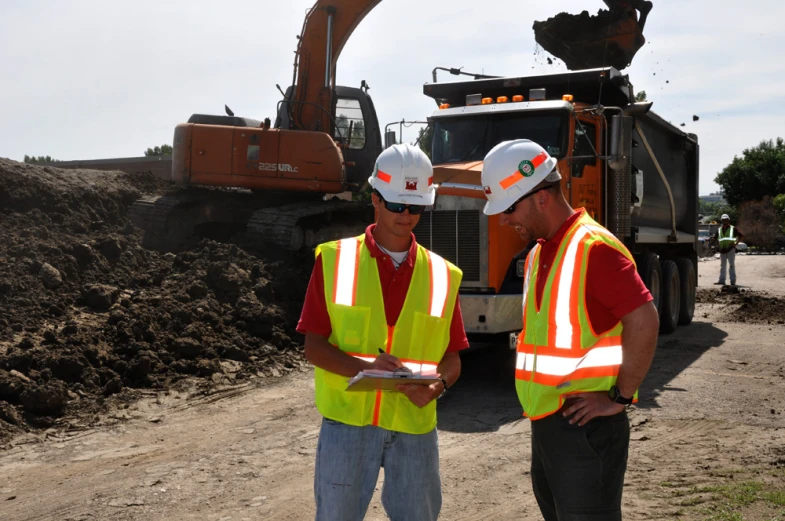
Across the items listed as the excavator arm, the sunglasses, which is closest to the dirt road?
the sunglasses

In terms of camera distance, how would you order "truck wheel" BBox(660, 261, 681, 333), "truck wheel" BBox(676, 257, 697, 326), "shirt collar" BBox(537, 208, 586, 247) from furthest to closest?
"truck wheel" BBox(676, 257, 697, 326) → "truck wheel" BBox(660, 261, 681, 333) → "shirt collar" BBox(537, 208, 586, 247)

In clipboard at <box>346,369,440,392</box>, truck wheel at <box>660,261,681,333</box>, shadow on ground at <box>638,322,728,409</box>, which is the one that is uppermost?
clipboard at <box>346,369,440,392</box>

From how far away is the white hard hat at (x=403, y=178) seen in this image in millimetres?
3371

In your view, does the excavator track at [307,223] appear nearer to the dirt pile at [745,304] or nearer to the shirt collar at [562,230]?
the dirt pile at [745,304]

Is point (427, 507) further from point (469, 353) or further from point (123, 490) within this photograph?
point (469, 353)

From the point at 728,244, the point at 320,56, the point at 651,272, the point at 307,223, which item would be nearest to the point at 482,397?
the point at 651,272

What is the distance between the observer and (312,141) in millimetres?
13750

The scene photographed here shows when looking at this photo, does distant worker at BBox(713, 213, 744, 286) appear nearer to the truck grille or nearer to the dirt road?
the dirt road

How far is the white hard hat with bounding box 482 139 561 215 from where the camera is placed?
315 centimetres

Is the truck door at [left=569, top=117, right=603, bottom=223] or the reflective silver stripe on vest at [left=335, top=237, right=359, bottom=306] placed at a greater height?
the truck door at [left=569, top=117, right=603, bottom=223]

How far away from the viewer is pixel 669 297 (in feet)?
42.5

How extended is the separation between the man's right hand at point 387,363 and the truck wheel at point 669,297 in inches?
415

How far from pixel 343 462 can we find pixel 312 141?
36.1ft

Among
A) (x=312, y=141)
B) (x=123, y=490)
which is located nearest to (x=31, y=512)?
(x=123, y=490)
